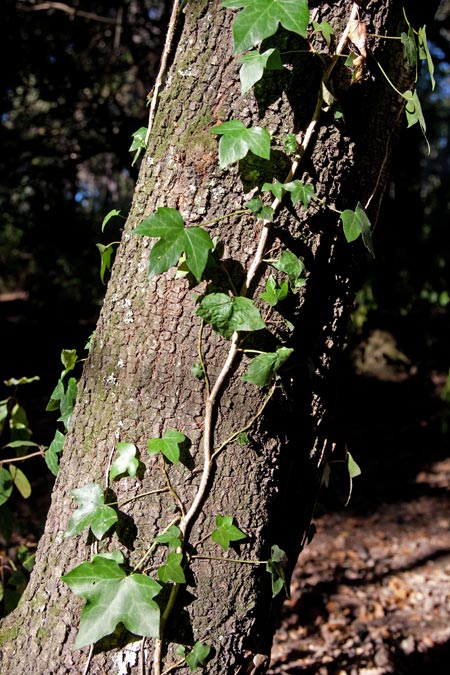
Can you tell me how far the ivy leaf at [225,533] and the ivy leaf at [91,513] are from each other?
0.18m

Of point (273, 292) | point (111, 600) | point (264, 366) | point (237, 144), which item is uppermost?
point (237, 144)

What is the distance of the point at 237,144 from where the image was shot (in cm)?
105

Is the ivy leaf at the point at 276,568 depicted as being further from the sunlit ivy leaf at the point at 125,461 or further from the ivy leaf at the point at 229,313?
the ivy leaf at the point at 229,313

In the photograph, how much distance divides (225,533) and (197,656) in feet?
0.75

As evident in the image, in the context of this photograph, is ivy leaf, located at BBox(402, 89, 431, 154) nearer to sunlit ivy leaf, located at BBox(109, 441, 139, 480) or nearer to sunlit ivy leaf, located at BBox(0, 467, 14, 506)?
sunlit ivy leaf, located at BBox(109, 441, 139, 480)

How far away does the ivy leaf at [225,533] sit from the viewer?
1128 millimetres

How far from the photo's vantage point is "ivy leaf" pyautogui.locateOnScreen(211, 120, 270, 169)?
41.4 inches

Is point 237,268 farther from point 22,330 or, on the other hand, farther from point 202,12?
point 22,330

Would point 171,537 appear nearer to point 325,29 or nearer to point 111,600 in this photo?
point 111,600

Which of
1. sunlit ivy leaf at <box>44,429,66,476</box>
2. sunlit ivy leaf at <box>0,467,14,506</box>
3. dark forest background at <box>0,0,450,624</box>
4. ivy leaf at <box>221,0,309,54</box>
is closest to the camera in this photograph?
ivy leaf at <box>221,0,309,54</box>

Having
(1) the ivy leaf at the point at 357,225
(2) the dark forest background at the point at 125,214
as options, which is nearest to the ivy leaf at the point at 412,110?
(1) the ivy leaf at the point at 357,225

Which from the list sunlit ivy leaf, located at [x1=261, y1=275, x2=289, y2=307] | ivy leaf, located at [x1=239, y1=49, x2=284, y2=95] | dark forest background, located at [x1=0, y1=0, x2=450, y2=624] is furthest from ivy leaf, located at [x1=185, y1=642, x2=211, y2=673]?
dark forest background, located at [x1=0, y1=0, x2=450, y2=624]

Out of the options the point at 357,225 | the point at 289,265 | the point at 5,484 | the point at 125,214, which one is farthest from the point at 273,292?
the point at 125,214

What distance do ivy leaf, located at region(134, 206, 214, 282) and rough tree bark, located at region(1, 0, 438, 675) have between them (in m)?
0.06
